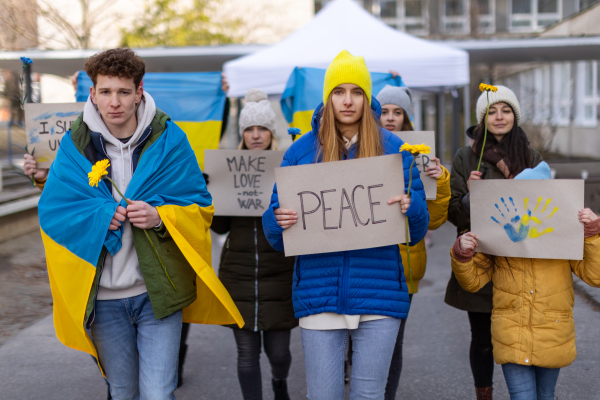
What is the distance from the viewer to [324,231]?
2.47 m

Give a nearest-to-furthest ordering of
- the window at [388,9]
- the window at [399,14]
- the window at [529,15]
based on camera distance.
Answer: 1. the window at [529,15]
2. the window at [399,14]
3. the window at [388,9]

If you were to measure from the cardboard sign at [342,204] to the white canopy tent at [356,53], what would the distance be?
14.8 feet

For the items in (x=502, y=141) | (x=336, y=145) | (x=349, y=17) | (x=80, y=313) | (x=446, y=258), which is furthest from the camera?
(x=349, y=17)

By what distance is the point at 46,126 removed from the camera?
368 cm

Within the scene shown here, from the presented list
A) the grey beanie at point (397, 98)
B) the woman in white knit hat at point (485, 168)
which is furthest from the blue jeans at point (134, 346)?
the grey beanie at point (397, 98)

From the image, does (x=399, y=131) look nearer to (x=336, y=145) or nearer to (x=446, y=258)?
(x=336, y=145)

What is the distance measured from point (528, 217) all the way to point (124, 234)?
1.79 meters

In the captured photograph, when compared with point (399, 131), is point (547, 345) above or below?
below

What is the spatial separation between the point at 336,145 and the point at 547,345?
1.32 metres

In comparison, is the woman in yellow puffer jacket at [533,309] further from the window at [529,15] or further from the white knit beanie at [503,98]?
the window at [529,15]

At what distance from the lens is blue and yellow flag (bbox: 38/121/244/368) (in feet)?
7.78

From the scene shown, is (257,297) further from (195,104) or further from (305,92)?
(195,104)

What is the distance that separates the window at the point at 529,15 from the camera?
1101 inches

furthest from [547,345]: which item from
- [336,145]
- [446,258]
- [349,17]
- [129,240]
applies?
[349,17]
